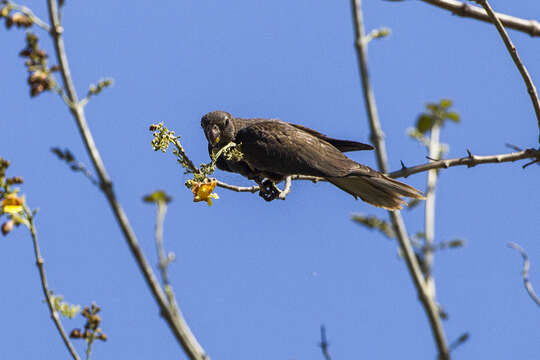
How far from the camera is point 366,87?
125 inches

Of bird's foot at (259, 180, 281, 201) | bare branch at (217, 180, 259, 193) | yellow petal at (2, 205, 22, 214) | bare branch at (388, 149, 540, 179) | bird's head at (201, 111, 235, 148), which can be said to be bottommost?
yellow petal at (2, 205, 22, 214)

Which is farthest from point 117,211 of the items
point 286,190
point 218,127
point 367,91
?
point 218,127

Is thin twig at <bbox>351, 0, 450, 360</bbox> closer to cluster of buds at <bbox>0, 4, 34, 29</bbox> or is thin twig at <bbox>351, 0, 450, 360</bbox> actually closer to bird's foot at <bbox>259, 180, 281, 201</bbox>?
cluster of buds at <bbox>0, 4, 34, 29</bbox>

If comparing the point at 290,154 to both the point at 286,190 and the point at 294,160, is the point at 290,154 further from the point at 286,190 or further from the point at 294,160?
the point at 286,190

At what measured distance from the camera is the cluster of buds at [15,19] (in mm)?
2502

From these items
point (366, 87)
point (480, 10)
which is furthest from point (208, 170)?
point (480, 10)

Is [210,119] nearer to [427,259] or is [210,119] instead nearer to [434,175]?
[434,175]

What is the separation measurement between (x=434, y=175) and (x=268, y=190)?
1.73 metres

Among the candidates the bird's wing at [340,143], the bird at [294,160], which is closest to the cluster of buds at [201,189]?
the bird at [294,160]

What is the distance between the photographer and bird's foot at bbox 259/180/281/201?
19.5ft

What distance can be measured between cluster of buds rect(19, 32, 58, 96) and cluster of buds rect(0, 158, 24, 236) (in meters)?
0.58

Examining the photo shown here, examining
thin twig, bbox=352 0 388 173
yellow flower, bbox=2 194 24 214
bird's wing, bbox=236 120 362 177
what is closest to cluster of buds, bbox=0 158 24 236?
yellow flower, bbox=2 194 24 214

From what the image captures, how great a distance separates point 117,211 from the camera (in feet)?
6.21

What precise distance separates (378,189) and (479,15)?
1.87 meters
